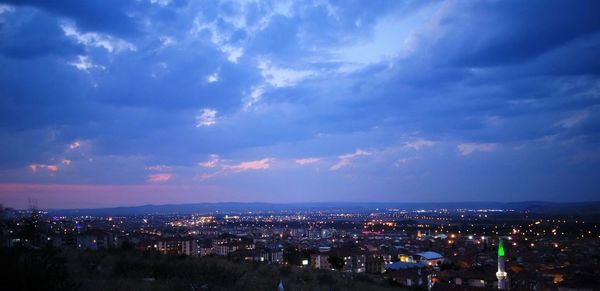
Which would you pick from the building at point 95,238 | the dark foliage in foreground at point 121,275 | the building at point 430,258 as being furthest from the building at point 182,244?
the dark foliage in foreground at point 121,275

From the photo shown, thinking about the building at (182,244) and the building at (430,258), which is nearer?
Answer: the building at (430,258)

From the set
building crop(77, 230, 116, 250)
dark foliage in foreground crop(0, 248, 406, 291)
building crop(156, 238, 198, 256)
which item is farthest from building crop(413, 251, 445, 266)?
dark foliage in foreground crop(0, 248, 406, 291)

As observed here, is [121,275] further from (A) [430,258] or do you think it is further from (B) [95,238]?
(A) [430,258]

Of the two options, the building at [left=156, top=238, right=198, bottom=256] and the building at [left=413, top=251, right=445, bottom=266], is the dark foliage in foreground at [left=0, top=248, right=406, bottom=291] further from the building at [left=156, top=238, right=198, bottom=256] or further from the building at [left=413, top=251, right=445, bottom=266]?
the building at [left=156, top=238, right=198, bottom=256]

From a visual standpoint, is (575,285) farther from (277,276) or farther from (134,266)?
(134,266)

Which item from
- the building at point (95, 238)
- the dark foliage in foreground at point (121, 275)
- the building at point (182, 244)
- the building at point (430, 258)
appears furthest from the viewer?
the building at point (182, 244)

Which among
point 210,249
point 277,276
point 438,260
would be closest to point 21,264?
point 277,276

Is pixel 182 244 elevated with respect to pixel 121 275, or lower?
lower

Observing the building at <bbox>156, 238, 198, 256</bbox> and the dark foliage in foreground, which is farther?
the building at <bbox>156, 238, 198, 256</bbox>

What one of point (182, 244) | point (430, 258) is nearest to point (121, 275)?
point (430, 258)

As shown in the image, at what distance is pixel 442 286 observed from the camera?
24.0 meters

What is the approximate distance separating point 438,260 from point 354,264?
12662 millimetres

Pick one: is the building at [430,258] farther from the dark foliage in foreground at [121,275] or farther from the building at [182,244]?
the dark foliage in foreground at [121,275]

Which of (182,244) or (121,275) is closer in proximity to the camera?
(121,275)
